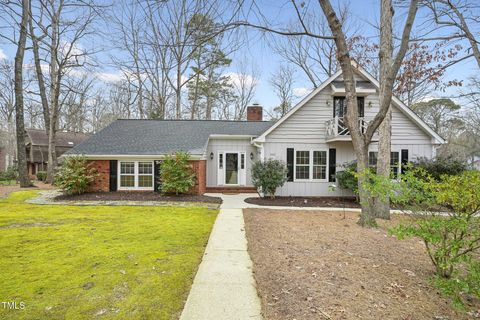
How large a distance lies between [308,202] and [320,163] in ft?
7.37

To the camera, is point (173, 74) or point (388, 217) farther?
point (173, 74)

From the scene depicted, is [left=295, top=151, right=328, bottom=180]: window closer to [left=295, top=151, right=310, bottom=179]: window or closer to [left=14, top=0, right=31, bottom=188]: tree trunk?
[left=295, top=151, right=310, bottom=179]: window

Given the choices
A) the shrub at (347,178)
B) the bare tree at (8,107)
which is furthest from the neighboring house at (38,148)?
the shrub at (347,178)

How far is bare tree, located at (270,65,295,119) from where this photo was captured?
1006 inches

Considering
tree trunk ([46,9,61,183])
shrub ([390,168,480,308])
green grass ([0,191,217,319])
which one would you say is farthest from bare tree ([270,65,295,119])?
shrub ([390,168,480,308])

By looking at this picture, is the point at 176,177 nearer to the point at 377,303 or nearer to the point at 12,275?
the point at 12,275

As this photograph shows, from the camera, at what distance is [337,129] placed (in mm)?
11586

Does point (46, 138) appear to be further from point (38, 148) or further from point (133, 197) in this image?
point (133, 197)

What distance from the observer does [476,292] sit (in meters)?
2.89

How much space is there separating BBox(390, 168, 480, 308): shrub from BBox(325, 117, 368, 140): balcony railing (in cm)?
770

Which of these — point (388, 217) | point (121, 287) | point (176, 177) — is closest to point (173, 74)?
point (176, 177)

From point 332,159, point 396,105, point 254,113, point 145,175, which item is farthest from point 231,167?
point 396,105

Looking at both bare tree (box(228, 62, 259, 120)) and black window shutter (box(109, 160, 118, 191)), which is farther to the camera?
bare tree (box(228, 62, 259, 120))

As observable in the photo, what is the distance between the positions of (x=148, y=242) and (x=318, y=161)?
926 cm
